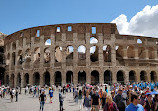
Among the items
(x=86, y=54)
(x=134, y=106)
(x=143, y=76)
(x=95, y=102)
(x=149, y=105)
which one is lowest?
(x=143, y=76)

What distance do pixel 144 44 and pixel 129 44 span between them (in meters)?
3.33

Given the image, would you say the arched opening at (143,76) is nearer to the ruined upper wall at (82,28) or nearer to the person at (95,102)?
the ruined upper wall at (82,28)

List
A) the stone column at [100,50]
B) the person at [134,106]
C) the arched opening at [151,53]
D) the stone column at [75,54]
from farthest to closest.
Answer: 1. the arched opening at [151,53]
2. the stone column at [100,50]
3. the stone column at [75,54]
4. the person at [134,106]

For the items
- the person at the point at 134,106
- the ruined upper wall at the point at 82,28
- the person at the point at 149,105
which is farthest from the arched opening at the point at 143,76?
the person at the point at 134,106

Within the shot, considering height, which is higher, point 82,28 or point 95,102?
point 82,28

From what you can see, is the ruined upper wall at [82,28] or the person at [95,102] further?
the ruined upper wall at [82,28]

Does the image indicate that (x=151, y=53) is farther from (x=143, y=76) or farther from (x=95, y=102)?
(x=95, y=102)

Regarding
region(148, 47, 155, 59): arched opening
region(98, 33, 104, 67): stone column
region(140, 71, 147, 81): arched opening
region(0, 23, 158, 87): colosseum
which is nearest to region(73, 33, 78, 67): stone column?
region(0, 23, 158, 87): colosseum

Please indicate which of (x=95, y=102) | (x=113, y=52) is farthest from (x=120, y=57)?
(x=95, y=102)

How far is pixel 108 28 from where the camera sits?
28.9m

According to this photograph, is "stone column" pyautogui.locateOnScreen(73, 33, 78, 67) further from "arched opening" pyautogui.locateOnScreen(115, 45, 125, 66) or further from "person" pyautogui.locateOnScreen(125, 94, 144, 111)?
"person" pyautogui.locateOnScreen(125, 94, 144, 111)

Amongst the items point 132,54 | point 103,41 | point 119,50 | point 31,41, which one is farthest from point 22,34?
point 132,54

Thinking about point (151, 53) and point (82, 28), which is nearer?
point (82, 28)

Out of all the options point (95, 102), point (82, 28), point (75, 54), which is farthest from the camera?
point (82, 28)
